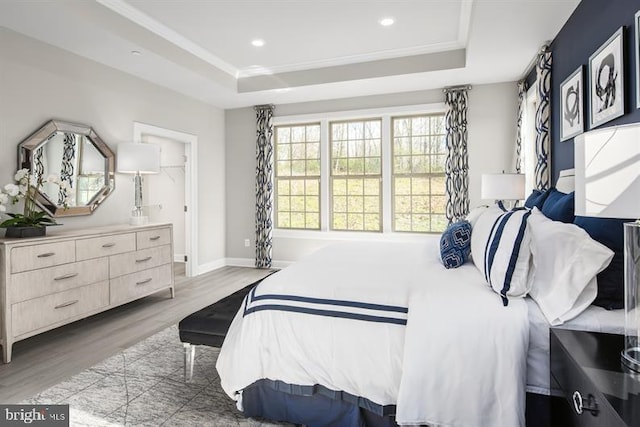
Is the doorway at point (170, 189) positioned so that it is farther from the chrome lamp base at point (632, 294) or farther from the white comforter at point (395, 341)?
the chrome lamp base at point (632, 294)

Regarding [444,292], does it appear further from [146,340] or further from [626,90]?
[146,340]

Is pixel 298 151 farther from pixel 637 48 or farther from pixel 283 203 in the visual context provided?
pixel 637 48

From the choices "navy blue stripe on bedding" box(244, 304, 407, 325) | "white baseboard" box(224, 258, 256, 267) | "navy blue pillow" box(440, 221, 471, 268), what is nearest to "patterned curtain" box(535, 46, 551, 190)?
"navy blue pillow" box(440, 221, 471, 268)

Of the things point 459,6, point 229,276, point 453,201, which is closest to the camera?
point 459,6

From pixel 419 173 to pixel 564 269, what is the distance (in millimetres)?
3881

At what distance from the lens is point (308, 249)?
19.4 feet

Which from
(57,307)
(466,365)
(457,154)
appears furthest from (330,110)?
(466,365)

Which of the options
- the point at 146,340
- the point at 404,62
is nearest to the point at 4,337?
the point at 146,340

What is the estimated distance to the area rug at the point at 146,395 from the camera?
1977 mm

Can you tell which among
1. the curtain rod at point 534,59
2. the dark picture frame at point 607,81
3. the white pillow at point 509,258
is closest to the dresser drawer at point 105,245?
the white pillow at point 509,258

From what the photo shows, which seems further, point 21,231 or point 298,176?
point 298,176

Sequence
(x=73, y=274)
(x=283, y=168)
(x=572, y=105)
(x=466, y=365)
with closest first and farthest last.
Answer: (x=466, y=365) → (x=572, y=105) → (x=73, y=274) → (x=283, y=168)

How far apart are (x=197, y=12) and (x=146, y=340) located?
9.58 feet

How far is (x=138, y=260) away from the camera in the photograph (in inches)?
155
